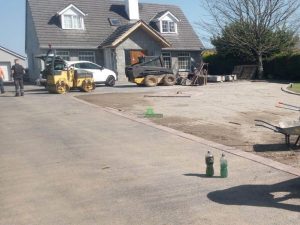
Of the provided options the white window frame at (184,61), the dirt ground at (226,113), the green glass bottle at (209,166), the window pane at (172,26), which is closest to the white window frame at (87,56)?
the white window frame at (184,61)

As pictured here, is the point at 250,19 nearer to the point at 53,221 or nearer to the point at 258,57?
the point at 258,57

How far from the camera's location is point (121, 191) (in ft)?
19.7

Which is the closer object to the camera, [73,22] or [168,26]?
[73,22]

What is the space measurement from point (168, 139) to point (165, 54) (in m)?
26.1

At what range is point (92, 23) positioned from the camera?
110ft

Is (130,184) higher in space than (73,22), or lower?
lower

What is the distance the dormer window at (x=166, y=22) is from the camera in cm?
3556

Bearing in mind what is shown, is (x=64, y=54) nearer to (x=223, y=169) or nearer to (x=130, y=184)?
(x=130, y=184)

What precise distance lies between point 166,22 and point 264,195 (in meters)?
31.4

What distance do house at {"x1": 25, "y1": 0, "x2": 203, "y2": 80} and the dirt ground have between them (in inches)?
469

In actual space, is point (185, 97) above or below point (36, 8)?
below

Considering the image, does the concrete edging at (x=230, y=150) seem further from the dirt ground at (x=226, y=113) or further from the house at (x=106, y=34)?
the house at (x=106, y=34)

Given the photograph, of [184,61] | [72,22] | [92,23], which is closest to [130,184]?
[72,22]

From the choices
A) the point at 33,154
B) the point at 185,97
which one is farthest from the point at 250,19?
the point at 33,154
